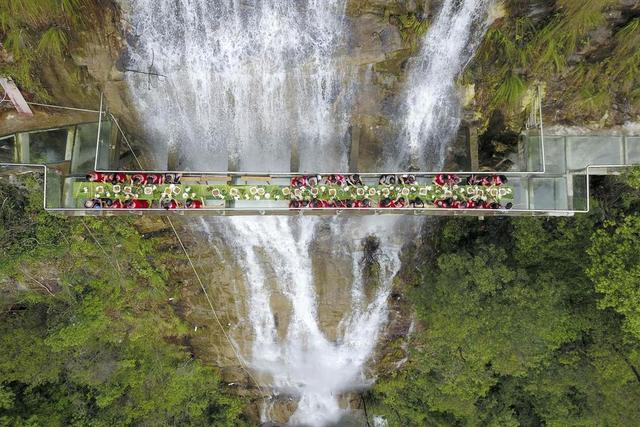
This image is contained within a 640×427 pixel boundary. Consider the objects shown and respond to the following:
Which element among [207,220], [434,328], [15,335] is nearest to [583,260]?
[434,328]

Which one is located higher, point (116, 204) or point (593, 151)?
point (593, 151)

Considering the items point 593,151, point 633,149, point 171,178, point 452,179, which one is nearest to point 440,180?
point 452,179

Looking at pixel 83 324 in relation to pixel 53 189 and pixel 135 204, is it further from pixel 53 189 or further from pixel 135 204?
pixel 135 204

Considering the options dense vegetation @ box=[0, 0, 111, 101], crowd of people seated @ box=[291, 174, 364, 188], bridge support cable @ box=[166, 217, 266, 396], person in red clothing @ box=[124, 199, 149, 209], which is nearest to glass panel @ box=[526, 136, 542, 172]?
crowd of people seated @ box=[291, 174, 364, 188]

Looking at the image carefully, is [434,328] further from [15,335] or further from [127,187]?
[15,335]

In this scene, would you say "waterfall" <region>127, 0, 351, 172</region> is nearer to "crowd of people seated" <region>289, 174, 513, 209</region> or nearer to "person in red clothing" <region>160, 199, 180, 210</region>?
"crowd of people seated" <region>289, 174, 513, 209</region>

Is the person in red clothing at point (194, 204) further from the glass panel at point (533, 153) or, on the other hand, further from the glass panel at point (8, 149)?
the glass panel at point (533, 153)
